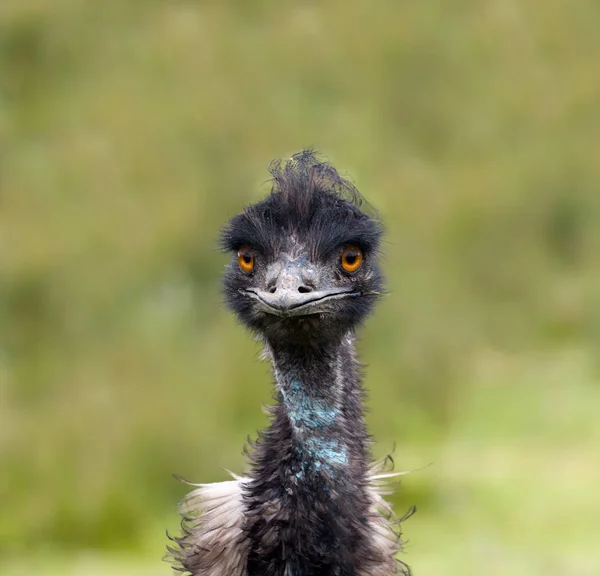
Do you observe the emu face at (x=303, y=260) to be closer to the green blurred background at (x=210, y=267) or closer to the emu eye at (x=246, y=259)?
the emu eye at (x=246, y=259)

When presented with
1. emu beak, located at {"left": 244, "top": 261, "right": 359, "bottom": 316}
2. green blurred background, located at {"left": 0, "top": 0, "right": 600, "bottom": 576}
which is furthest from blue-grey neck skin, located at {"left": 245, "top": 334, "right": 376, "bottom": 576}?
green blurred background, located at {"left": 0, "top": 0, "right": 600, "bottom": 576}

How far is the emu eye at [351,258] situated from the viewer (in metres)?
3.23

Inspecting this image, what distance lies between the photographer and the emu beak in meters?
2.97

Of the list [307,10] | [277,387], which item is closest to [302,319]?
[277,387]

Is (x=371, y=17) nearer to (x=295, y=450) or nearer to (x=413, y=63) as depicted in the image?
(x=413, y=63)

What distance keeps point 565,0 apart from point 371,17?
402 centimetres

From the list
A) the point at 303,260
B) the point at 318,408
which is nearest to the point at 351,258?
the point at 303,260

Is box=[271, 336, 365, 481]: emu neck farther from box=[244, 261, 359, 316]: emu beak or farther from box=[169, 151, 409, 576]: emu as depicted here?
box=[244, 261, 359, 316]: emu beak

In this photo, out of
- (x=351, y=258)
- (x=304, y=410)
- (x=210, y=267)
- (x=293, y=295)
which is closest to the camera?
(x=293, y=295)

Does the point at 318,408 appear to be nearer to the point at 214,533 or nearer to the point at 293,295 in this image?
the point at 293,295

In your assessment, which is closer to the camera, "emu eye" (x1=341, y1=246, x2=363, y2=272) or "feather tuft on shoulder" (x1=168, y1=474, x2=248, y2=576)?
"feather tuft on shoulder" (x1=168, y1=474, x2=248, y2=576)

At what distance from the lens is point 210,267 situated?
26.9 feet

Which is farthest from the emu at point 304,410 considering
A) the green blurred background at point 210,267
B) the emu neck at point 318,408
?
the green blurred background at point 210,267

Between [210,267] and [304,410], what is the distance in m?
5.13
